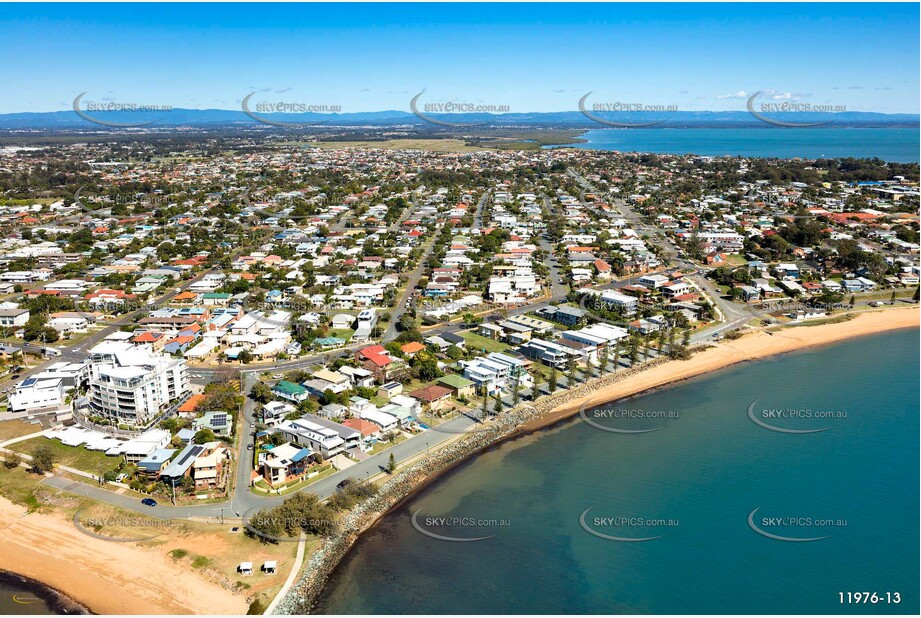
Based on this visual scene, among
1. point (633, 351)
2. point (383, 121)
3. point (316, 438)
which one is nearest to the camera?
point (316, 438)

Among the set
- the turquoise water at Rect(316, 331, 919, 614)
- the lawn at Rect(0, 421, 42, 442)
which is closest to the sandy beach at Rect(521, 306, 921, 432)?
the turquoise water at Rect(316, 331, 919, 614)

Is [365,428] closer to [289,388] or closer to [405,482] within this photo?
[405,482]

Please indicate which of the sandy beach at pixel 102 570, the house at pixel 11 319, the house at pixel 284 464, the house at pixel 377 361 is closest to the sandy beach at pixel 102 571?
the sandy beach at pixel 102 570

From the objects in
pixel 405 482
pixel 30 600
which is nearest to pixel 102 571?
pixel 30 600

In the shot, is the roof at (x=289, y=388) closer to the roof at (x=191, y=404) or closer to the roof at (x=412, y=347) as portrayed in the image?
the roof at (x=191, y=404)

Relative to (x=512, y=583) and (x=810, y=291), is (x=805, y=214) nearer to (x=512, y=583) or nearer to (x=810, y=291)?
(x=810, y=291)

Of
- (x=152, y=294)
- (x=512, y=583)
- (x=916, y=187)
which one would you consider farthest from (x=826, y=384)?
(x=916, y=187)
